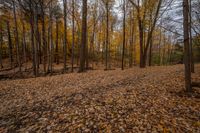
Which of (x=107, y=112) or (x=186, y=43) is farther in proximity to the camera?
(x=186, y=43)

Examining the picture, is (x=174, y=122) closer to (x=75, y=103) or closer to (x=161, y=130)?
(x=161, y=130)

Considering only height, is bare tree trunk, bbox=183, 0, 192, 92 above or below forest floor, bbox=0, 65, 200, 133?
above

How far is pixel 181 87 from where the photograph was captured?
19.3 feet

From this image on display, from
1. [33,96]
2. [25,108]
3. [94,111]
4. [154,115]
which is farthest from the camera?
[33,96]

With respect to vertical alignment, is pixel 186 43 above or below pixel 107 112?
above

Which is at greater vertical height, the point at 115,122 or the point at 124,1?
the point at 124,1

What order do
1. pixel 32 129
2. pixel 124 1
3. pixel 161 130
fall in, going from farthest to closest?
1. pixel 124 1
2. pixel 32 129
3. pixel 161 130

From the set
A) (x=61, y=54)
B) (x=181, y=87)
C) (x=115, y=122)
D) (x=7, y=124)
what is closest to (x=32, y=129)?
(x=7, y=124)

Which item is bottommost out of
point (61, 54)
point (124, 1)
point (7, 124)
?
point (7, 124)

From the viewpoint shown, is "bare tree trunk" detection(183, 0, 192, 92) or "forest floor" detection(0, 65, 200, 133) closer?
"forest floor" detection(0, 65, 200, 133)

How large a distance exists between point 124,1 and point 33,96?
1222 centimetres

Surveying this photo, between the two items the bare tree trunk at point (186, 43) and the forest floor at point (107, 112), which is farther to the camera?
the bare tree trunk at point (186, 43)

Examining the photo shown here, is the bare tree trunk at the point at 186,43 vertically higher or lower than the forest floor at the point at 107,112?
higher

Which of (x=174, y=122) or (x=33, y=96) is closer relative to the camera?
(x=174, y=122)
